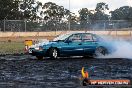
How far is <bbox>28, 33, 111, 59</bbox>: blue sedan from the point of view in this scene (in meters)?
23.3

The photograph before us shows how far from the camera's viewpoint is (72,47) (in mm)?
23625

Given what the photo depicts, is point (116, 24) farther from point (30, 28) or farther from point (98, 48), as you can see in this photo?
point (98, 48)

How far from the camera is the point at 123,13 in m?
107

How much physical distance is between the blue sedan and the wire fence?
28454 millimetres

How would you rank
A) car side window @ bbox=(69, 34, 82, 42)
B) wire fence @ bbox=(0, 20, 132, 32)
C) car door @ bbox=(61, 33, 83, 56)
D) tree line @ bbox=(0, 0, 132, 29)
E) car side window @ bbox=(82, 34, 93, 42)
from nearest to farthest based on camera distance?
car door @ bbox=(61, 33, 83, 56)
car side window @ bbox=(69, 34, 82, 42)
car side window @ bbox=(82, 34, 93, 42)
wire fence @ bbox=(0, 20, 132, 32)
tree line @ bbox=(0, 0, 132, 29)

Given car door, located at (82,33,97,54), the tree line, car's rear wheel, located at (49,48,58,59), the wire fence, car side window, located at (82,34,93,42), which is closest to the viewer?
car's rear wheel, located at (49,48,58,59)

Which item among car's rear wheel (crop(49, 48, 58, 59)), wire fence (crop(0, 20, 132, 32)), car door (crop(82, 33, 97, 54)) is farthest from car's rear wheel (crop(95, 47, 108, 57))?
wire fence (crop(0, 20, 132, 32))

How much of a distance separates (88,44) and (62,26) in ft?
105

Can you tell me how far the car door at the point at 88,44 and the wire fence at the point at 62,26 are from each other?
2846 cm

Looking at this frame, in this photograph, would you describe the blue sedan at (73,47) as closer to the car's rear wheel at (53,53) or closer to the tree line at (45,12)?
the car's rear wheel at (53,53)

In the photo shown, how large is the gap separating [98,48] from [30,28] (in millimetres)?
35561

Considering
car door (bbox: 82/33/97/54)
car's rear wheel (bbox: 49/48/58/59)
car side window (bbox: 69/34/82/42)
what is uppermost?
car side window (bbox: 69/34/82/42)

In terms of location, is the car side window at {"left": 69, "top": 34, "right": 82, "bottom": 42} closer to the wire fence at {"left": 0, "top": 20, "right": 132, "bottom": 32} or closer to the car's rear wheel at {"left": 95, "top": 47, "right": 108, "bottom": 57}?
the car's rear wheel at {"left": 95, "top": 47, "right": 108, "bottom": 57}

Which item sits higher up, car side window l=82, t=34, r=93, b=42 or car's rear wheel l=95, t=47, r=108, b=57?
car side window l=82, t=34, r=93, b=42
